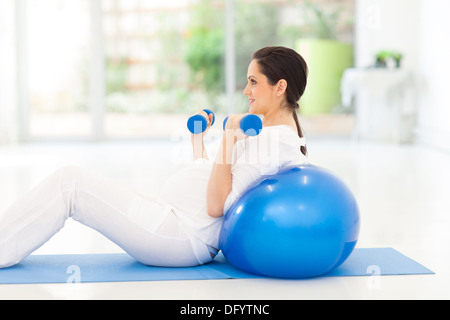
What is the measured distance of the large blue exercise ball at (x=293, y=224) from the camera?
2.07 meters

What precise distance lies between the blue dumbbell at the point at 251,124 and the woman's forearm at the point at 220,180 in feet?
0.26

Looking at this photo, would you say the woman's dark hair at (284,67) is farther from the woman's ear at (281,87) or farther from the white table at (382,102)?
the white table at (382,102)

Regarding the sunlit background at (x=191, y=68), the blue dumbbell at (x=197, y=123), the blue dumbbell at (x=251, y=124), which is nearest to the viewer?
the blue dumbbell at (x=251, y=124)

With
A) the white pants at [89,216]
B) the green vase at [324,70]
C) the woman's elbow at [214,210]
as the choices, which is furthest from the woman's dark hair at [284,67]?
the green vase at [324,70]

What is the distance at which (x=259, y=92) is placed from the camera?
221cm

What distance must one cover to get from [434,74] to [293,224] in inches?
210

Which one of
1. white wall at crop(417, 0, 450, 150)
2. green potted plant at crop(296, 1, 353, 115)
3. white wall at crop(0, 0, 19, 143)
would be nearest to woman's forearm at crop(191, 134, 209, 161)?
white wall at crop(417, 0, 450, 150)

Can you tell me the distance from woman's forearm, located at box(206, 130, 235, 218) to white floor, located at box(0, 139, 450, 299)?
25cm

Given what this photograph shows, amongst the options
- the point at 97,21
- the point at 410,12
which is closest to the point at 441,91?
the point at 410,12

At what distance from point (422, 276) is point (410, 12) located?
584 cm

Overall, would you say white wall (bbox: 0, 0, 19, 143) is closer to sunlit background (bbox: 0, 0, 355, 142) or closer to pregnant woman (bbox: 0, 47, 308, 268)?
sunlit background (bbox: 0, 0, 355, 142)

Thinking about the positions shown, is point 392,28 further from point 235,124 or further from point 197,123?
point 235,124

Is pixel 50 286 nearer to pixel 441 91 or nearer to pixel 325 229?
pixel 325 229

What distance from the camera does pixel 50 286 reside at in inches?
81.9
